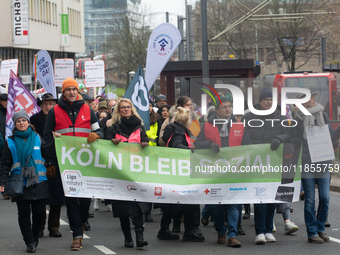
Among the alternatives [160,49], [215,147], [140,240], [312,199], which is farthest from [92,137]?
[160,49]

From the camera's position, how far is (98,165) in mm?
6852

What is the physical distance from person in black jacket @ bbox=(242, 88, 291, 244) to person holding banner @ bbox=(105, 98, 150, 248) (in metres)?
1.37

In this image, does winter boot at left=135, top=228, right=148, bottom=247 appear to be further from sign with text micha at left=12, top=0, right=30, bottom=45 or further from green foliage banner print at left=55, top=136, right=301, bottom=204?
sign with text micha at left=12, top=0, right=30, bottom=45

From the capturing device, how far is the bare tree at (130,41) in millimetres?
48688

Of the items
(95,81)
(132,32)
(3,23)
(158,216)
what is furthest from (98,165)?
(132,32)

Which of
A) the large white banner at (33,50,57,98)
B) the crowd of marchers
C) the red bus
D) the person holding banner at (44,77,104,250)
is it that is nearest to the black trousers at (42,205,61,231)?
the crowd of marchers

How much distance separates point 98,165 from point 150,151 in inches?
26.6

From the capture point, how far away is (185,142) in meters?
7.07

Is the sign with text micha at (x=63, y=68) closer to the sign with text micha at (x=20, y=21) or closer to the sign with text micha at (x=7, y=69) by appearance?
the sign with text micha at (x=7, y=69)

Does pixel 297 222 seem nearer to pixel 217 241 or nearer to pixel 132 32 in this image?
pixel 217 241

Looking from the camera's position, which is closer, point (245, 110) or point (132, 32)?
point (245, 110)

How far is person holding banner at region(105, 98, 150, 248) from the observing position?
6.61 m

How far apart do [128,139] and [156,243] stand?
54.9 inches

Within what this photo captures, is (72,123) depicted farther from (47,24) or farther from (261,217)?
(47,24)
